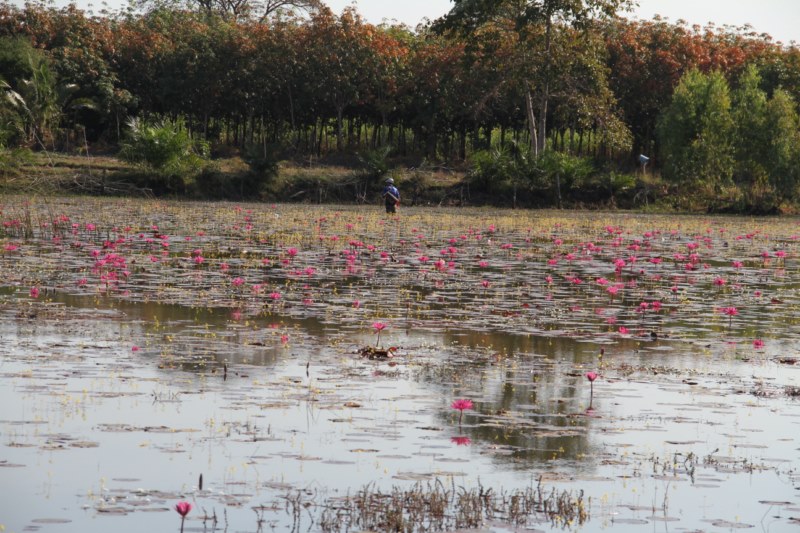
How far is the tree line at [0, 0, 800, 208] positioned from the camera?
47.8 m

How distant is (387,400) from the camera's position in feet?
26.7

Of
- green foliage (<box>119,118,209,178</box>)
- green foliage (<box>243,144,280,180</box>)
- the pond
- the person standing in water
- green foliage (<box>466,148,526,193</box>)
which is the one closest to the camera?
the pond

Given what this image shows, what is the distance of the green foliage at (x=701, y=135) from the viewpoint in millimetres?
48531

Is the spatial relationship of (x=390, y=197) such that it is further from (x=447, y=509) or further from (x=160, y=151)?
(x=447, y=509)

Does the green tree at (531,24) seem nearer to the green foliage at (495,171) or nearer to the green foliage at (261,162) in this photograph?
the green foliage at (495,171)

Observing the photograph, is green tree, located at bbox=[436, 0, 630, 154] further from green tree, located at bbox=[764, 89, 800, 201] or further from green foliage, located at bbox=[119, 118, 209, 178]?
green foliage, located at bbox=[119, 118, 209, 178]

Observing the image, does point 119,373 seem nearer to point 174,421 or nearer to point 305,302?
point 174,421

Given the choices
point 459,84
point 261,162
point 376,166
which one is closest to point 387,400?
point 261,162

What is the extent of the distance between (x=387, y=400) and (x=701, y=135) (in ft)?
143

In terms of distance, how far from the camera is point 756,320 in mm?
13344

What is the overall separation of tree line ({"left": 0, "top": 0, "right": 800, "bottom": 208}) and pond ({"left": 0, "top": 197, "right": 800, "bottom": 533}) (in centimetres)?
3141

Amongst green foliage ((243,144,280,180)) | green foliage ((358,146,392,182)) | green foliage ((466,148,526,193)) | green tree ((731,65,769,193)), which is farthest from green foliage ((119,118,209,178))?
green tree ((731,65,769,193))

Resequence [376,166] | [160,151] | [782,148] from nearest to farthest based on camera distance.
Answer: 1. [160,151]
2. [782,148]
3. [376,166]

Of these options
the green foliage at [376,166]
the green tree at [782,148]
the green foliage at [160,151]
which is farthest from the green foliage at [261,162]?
the green tree at [782,148]
